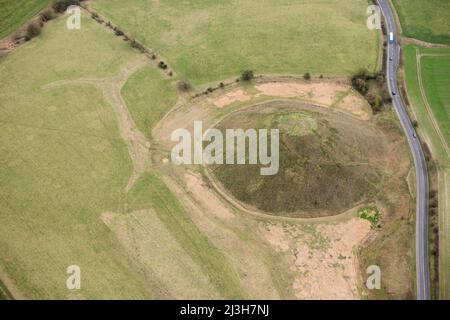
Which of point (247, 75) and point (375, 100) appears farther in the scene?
A: point (247, 75)

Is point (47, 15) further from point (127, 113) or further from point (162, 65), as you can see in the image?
point (127, 113)

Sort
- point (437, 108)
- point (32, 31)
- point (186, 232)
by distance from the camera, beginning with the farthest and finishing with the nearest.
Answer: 1. point (32, 31)
2. point (437, 108)
3. point (186, 232)

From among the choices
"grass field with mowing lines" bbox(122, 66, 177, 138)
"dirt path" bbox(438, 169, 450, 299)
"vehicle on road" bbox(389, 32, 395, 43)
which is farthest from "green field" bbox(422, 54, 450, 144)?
Result: "grass field with mowing lines" bbox(122, 66, 177, 138)

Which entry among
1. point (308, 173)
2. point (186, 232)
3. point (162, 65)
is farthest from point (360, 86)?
point (186, 232)

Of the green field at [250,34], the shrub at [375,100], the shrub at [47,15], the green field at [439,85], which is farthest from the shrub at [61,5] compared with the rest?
the green field at [439,85]

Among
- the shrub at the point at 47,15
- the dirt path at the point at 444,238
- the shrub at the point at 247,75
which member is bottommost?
the dirt path at the point at 444,238

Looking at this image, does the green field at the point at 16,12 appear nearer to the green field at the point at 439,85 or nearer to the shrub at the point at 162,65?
the shrub at the point at 162,65
